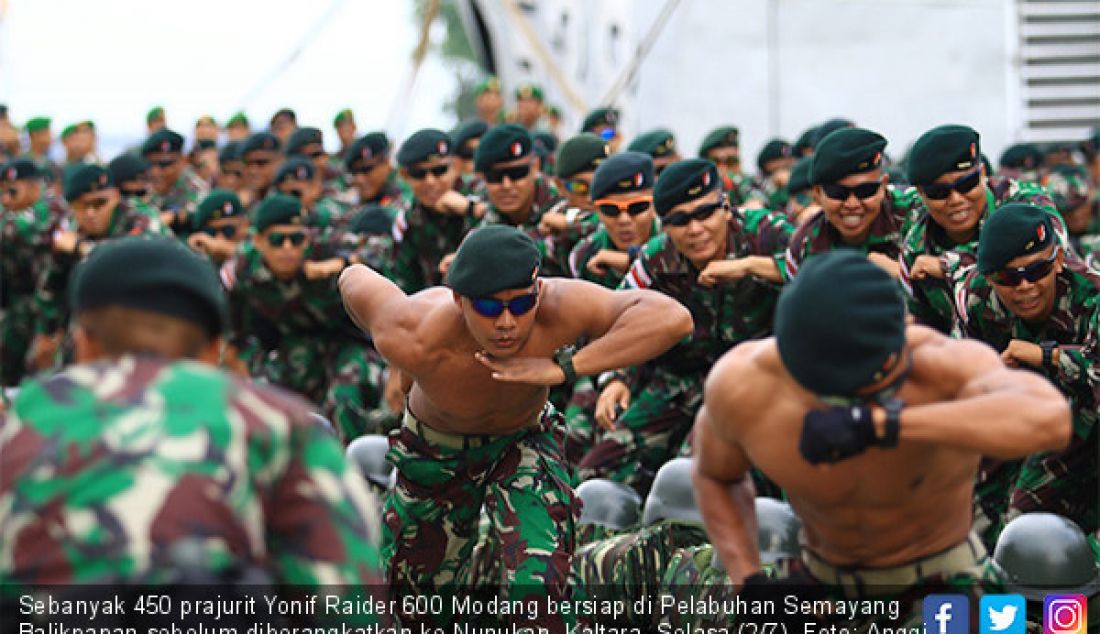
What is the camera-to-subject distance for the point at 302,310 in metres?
10.9

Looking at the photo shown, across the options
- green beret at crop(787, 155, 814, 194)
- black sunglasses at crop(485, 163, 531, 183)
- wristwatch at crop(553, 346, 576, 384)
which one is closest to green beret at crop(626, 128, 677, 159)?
green beret at crop(787, 155, 814, 194)

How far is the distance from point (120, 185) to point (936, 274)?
302 inches

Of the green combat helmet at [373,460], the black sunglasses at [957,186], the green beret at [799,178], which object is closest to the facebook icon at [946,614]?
the black sunglasses at [957,186]

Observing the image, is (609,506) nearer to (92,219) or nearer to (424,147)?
(424,147)

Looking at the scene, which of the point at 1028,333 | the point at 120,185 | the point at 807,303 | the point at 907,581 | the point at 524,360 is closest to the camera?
the point at 807,303

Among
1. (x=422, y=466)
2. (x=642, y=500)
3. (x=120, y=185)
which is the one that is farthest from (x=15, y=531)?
(x=120, y=185)

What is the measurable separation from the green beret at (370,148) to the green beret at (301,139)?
1.46 m

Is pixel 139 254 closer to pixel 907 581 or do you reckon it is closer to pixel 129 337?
pixel 129 337

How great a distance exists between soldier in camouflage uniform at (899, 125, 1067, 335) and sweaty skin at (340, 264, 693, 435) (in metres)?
1.81

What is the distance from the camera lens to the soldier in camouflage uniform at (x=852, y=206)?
7719mm

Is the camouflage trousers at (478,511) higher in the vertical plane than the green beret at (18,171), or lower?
lower

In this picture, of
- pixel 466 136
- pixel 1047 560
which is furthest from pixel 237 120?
pixel 1047 560

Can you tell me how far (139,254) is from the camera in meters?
3.49

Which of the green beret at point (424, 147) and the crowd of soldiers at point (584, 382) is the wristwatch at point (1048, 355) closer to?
the crowd of soldiers at point (584, 382)
